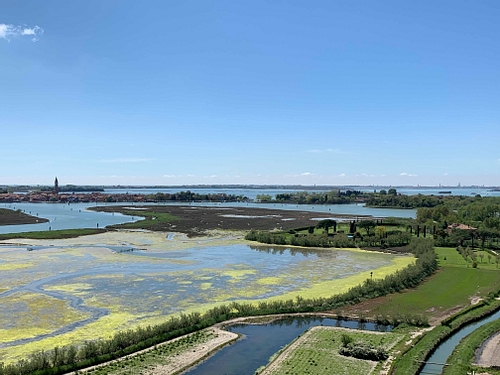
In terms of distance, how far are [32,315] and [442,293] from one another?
24.8 m

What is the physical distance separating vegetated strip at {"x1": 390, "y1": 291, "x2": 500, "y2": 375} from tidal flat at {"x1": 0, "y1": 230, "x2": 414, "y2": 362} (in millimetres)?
7755

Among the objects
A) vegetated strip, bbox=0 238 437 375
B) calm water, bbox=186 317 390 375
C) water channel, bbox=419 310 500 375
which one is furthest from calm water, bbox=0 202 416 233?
water channel, bbox=419 310 500 375

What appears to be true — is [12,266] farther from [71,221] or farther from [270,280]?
[71,221]

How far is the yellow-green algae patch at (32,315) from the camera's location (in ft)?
65.6

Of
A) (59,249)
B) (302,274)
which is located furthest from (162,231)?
(302,274)

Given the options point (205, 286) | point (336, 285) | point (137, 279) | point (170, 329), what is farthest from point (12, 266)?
point (336, 285)

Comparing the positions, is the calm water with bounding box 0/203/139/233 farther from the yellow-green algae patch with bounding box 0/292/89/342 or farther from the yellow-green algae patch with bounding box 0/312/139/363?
the yellow-green algae patch with bounding box 0/312/139/363

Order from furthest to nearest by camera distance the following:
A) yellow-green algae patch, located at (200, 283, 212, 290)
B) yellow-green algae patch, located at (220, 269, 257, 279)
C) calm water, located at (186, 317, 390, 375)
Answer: yellow-green algae patch, located at (220, 269, 257, 279)
yellow-green algae patch, located at (200, 283, 212, 290)
calm water, located at (186, 317, 390, 375)

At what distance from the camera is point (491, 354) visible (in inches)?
701

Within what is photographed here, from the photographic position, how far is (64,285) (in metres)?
29.0

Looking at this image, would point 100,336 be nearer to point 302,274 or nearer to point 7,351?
point 7,351

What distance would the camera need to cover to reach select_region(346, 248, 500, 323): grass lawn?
2397 cm

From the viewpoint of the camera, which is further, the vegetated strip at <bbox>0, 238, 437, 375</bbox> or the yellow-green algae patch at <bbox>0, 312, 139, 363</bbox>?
the yellow-green algae patch at <bbox>0, 312, 139, 363</bbox>

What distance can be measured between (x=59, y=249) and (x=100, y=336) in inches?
1169
